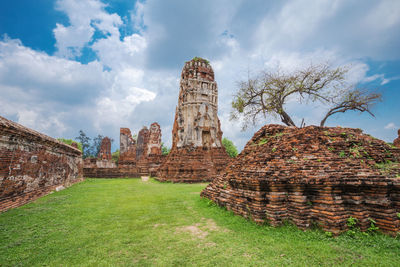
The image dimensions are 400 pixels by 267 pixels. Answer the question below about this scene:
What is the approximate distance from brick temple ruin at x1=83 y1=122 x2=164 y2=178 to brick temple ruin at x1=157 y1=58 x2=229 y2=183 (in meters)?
4.50

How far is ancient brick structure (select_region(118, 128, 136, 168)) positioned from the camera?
85.1 ft

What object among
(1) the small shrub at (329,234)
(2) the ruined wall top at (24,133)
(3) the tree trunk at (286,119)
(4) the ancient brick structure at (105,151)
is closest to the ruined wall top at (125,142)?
(4) the ancient brick structure at (105,151)

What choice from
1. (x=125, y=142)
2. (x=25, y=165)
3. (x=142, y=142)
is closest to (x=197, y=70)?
(x=25, y=165)

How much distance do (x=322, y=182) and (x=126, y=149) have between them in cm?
2647

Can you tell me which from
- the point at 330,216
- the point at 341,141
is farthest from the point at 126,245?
the point at 341,141

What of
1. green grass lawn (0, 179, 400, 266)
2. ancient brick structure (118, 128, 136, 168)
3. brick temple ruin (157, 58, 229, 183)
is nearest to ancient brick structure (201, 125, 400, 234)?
green grass lawn (0, 179, 400, 266)

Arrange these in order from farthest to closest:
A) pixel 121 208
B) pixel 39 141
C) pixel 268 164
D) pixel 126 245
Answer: pixel 39 141, pixel 121 208, pixel 268 164, pixel 126 245

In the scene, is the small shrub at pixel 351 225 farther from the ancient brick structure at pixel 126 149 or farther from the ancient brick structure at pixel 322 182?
the ancient brick structure at pixel 126 149

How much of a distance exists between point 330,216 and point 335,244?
0.48 m

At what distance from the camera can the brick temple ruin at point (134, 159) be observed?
691 inches

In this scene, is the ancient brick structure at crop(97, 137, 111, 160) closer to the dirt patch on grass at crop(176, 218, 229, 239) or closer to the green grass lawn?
the green grass lawn

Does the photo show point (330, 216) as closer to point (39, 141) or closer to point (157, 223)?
point (157, 223)

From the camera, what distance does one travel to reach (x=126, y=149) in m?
26.8

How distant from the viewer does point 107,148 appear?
101 ft
